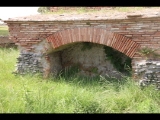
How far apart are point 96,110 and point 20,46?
3.15 m

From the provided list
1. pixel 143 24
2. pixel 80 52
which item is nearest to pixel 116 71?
pixel 80 52

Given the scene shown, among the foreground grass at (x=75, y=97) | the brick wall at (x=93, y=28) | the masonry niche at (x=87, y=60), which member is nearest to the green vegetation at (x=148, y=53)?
the brick wall at (x=93, y=28)

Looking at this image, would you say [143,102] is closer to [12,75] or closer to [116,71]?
[116,71]

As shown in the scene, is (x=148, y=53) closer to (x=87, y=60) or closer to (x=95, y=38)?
(x=95, y=38)

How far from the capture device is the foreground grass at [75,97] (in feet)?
17.1

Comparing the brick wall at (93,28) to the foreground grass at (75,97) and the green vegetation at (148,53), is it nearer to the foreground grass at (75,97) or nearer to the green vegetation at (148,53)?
the green vegetation at (148,53)

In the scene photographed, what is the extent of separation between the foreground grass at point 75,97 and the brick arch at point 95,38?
2.44 ft

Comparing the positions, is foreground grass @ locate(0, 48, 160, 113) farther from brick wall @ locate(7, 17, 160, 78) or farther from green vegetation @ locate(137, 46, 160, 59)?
brick wall @ locate(7, 17, 160, 78)

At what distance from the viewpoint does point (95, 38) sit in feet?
21.8

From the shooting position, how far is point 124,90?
6.07m

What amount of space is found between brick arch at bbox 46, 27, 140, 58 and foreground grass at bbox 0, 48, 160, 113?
0.74 metres

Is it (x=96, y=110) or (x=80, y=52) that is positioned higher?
(x=96, y=110)

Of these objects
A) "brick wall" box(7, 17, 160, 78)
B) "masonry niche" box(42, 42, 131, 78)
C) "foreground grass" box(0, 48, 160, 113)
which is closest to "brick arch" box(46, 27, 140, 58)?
"brick wall" box(7, 17, 160, 78)

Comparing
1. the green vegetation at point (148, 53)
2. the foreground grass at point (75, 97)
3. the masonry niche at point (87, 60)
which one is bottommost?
the masonry niche at point (87, 60)
